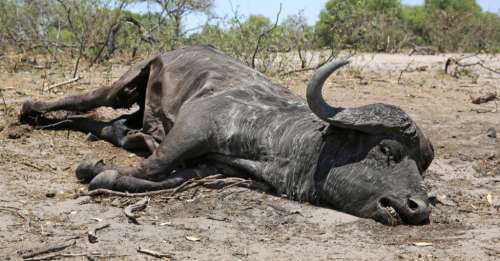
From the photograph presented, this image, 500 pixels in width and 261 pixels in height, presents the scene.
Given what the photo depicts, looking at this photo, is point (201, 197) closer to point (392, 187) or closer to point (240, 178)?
point (240, 178)

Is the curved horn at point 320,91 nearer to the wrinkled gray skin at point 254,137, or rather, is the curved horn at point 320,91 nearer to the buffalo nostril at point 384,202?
the wrinkled gray skin at point 254,137

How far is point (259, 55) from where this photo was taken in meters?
10.5

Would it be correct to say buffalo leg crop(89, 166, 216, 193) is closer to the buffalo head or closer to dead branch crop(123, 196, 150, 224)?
dead branch crop(123, 196, 150, 224)

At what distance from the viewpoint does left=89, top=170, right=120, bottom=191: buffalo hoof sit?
17.7ft

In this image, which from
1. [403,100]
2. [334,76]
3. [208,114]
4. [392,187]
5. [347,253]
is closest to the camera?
[347,253]

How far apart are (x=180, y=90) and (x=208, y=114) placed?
2.74 feet

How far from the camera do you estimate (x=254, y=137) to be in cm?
553

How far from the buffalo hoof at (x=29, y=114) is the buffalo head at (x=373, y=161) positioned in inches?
125

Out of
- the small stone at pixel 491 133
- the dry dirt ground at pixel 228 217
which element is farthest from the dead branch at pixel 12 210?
the small stone at pixel 491 133

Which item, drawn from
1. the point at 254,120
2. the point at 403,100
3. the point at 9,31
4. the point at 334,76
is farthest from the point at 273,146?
the point at 9,31

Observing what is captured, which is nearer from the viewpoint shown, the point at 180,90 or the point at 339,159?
the point at 339,159

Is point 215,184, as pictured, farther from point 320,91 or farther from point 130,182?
point 320,91

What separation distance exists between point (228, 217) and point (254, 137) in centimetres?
84

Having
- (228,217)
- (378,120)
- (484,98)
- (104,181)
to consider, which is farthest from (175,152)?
(484,98)
